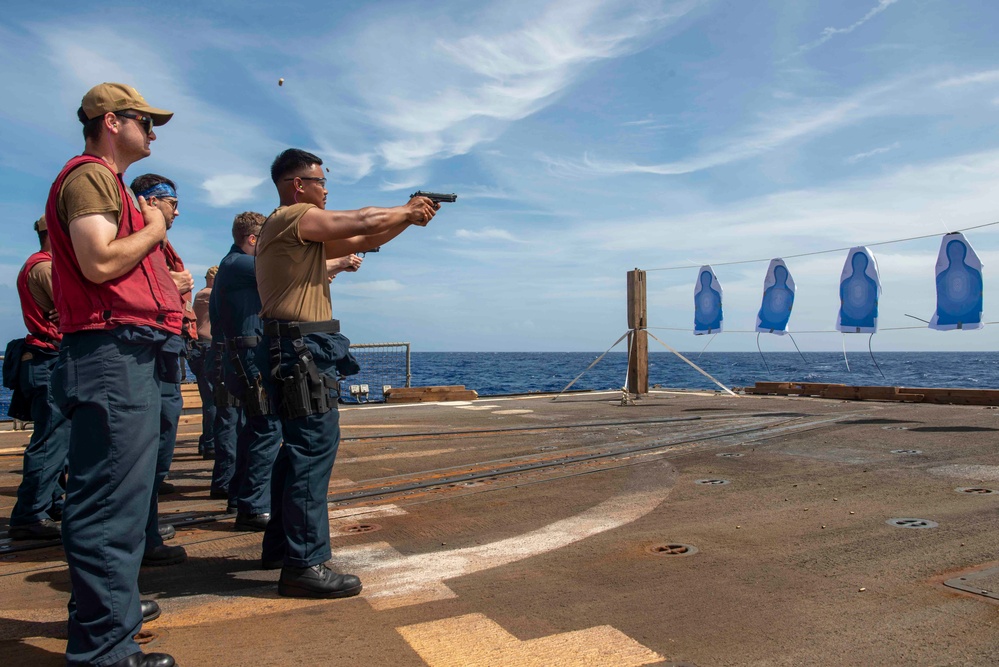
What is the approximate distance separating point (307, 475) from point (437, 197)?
1567 millimetres

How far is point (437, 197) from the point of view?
12.3 ft

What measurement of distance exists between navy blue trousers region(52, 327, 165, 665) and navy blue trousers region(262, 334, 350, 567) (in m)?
0.74

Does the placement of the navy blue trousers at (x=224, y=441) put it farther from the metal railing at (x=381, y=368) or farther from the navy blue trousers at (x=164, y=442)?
the metal railing at (x=381, y=368)

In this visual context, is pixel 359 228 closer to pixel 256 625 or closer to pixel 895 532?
pixel 256 625

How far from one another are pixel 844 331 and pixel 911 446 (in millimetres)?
8974

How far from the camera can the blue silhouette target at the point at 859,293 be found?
14.6 metres

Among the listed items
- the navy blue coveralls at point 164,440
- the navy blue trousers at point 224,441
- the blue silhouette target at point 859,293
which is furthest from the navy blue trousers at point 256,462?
the blue silhouette target at point 859,293

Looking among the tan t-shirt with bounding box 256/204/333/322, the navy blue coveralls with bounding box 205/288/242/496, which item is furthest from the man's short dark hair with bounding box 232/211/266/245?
the tan t-shirt with bounding box 256/204/333/322

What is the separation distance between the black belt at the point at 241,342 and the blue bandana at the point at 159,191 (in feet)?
3.47

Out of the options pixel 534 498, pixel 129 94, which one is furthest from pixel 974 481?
pixel 129 94

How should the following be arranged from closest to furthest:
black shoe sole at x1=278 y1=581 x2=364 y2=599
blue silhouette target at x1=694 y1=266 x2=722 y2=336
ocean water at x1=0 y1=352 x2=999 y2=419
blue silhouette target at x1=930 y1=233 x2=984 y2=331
Result: black shoe sole at x1=278 y1=581 x2=364 y2=599 → blue silhouette target at x1=930 y1=233 x2=984 y2=331 → blue silhouette target at x1=694 y1=266 x2=722 y2=336 → ocean water at x1=0 y1=352 x2=999 y2=419

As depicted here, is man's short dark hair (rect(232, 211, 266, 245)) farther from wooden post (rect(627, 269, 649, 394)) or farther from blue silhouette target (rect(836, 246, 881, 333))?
blue silhouette target (rect(836, 246, 881, 333))

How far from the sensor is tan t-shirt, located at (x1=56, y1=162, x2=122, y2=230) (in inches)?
93.9

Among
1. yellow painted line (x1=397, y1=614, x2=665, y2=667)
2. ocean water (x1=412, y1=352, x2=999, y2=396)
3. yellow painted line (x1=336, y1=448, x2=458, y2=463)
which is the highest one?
yellow painted line (x1=336, y1=448, x2=458, y2=463)
